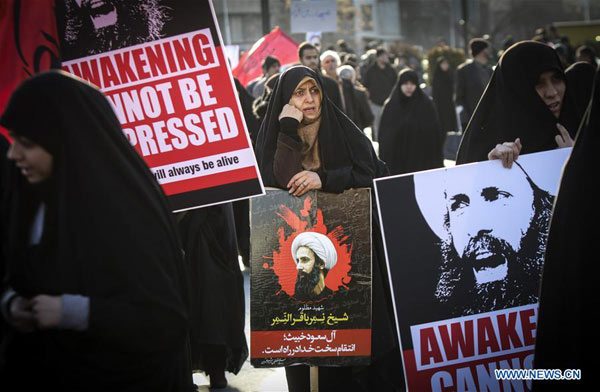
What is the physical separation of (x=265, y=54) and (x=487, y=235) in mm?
11260

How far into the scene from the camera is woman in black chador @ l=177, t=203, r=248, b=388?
5.39 m

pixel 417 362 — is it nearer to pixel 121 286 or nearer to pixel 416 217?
pixel 416 217

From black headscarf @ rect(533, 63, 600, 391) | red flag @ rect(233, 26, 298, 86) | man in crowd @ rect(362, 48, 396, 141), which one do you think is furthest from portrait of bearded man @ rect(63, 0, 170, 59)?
man in crowd @ rect(362, 48, 396, 141)

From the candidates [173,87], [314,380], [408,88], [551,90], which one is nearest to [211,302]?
[314,380]

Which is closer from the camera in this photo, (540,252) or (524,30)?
(540,252)

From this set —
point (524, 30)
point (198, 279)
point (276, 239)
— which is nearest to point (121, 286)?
point (276, 239)

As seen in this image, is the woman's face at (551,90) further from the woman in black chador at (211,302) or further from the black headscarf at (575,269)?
the woman in black chador at (211,302)

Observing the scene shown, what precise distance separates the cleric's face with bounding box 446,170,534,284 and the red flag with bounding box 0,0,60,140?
6.62 ft

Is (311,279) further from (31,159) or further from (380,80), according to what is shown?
(380,80)

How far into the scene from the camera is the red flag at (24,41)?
14.0 feet

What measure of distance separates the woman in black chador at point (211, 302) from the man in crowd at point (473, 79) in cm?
748

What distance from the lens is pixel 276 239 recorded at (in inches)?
168

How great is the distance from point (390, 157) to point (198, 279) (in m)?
5.54

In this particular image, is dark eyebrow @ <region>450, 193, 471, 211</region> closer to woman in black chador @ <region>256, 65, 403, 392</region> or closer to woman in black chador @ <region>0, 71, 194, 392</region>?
woman in black chador @ <region>256, 65, 403, 392</region>
